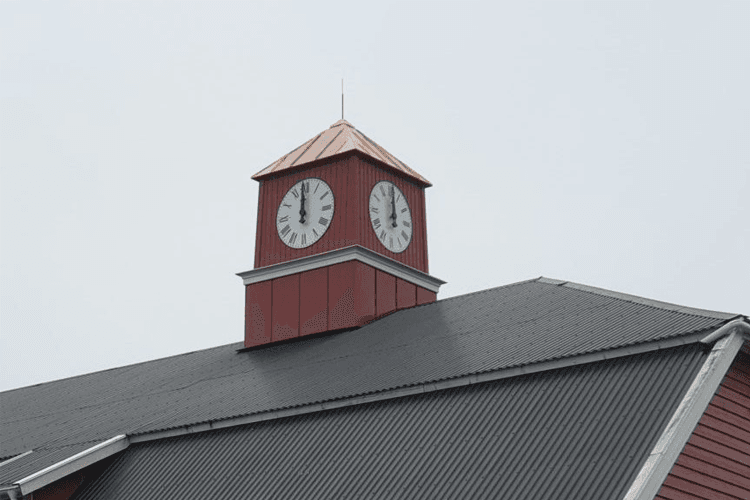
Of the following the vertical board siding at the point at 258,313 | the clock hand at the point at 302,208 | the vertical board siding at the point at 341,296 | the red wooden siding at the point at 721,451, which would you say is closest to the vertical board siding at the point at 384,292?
the vertical board siding at the point at 341,296

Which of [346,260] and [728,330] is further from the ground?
[346,260]

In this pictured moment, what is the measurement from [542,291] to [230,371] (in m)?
7.66

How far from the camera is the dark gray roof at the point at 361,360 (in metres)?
20.7

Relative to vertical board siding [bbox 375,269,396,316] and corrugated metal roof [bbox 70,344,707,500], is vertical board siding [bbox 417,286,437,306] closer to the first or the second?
vertical board siding [bbox 375,269,396,316]

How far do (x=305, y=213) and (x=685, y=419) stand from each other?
1639 centimetres

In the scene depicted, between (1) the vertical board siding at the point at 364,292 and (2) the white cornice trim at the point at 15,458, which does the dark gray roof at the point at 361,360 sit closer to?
(2) the white cornice trim at the point at 15,458

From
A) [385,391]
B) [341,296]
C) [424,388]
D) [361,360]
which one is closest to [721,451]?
[424,388]

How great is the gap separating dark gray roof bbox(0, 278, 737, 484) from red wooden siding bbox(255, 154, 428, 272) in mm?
2653

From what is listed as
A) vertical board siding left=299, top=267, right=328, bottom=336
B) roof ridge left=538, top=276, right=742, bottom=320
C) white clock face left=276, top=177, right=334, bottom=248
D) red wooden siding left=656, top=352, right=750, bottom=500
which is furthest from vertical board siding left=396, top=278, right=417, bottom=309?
red wooden siding left=656, top=352, right=750, bottom=500

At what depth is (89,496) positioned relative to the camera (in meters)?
23.6

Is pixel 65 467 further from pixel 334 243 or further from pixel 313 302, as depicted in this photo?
pixel 334 243

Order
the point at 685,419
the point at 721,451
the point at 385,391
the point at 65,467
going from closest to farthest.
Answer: the point at 685,419
the point at 721,451
the point at 385,391
the point at 65,467

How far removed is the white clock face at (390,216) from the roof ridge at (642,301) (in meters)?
5.87

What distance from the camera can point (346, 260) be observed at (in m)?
30.3
